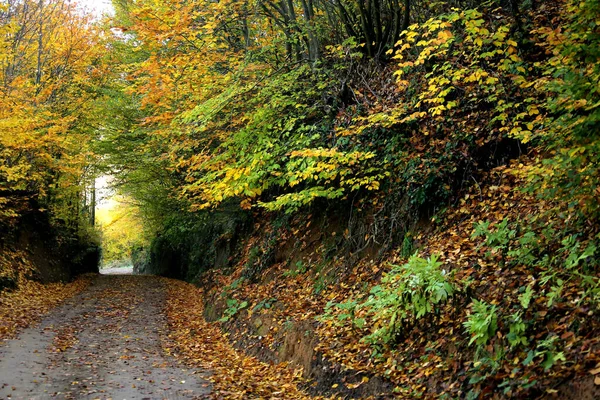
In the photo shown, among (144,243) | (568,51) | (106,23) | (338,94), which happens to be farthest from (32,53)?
(144,243)

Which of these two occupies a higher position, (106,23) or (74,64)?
(106,23)

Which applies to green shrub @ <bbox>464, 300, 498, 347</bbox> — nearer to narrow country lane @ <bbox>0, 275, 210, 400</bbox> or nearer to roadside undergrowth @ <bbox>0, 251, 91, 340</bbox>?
narrow country lane @ <bbox>0, 275, 210, 400</bbox>

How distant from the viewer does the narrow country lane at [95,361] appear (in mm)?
7219

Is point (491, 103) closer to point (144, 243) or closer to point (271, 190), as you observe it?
point (271, 190)

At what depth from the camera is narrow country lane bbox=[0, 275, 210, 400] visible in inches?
284

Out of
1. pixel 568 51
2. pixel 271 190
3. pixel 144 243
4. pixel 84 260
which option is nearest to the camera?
pixel 568 51

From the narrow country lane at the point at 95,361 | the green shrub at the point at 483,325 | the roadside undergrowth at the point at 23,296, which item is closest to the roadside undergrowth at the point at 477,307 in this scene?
the green shrub at the point at 483,325

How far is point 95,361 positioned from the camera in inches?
352

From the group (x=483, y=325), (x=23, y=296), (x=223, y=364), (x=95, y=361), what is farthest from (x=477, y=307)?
(x=23, y=296)

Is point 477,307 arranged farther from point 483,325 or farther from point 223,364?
point 223,364

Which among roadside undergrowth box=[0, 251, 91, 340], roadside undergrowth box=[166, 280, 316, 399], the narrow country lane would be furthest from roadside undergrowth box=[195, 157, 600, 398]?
roadside undergrowth box=[0, 251, 91, 340]

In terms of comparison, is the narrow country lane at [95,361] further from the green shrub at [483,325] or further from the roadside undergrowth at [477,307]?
the green shrub at [483,325]

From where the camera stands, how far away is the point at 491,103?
836cm

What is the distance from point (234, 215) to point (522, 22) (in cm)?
1124
